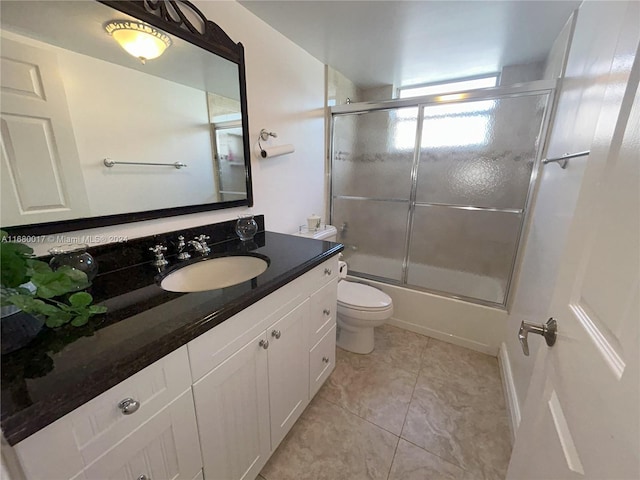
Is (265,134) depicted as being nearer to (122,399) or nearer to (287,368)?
(287,368)

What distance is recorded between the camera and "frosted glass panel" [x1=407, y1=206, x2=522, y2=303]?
6.20 feet

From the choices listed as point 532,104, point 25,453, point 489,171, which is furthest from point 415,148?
point 25,453

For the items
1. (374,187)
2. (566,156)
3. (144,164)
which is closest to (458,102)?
(374,187)

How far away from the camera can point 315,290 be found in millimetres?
1242

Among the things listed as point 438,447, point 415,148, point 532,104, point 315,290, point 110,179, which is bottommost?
point 438,447

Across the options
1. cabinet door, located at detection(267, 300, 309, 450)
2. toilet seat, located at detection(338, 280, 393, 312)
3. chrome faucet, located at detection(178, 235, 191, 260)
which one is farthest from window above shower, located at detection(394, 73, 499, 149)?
chrome faucet, located at detection(178, 235, 191, 260)

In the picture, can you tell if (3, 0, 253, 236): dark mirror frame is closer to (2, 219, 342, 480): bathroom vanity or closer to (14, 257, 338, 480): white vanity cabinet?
(2, 219, 342, 480): bathroom vanity

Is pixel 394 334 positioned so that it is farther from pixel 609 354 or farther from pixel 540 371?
pixel 609 354

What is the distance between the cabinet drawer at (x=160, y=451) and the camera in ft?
1.90

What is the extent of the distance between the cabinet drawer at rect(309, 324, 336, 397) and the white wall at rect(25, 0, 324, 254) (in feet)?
2.64

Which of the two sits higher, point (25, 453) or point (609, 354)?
point (609, 354)

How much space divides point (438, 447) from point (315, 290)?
3.18ft

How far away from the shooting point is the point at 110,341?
592 mm

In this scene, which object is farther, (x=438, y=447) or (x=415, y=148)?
(x=415, y=148)
